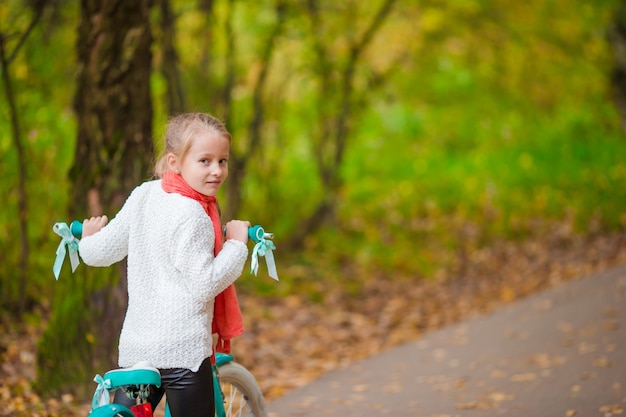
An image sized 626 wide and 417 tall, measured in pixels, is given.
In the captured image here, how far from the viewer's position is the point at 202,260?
2916 mm

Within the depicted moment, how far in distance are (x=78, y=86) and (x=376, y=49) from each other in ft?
19.0

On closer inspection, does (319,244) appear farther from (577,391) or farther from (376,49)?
(577,391)

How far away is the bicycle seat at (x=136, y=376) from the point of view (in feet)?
9.39

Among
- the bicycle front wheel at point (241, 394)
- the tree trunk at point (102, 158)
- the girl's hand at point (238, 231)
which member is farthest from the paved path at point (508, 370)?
the girl's hand at point (238, 231)

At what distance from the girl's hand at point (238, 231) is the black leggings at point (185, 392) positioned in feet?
1.52

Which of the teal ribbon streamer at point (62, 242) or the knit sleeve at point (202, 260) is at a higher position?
the teal ribbon streamer at point (62, 242)

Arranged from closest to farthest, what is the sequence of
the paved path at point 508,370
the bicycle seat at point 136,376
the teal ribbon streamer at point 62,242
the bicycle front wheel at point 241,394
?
the bicycle seat at point 136,376 → the teal ribbon streamer at point 62,242 → the bicycle front wheel at point 241,394 → the paved path at point 508,370

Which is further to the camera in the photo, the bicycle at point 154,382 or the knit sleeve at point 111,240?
the knit sleeve at point 111,240

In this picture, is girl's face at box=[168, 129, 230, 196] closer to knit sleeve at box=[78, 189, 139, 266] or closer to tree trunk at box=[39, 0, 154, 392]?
knit sleeve at box=[78, 189, 139, 266]

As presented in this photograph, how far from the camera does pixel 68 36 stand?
1025 cm

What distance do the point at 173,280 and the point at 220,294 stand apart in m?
0.26

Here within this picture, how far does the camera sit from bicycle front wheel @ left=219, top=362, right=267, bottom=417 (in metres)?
3.50

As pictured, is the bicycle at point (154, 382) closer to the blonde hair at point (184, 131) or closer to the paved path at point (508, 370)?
the blonde hair at point (184, 131)

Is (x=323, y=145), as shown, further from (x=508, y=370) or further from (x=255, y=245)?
(x=255, y=245)
